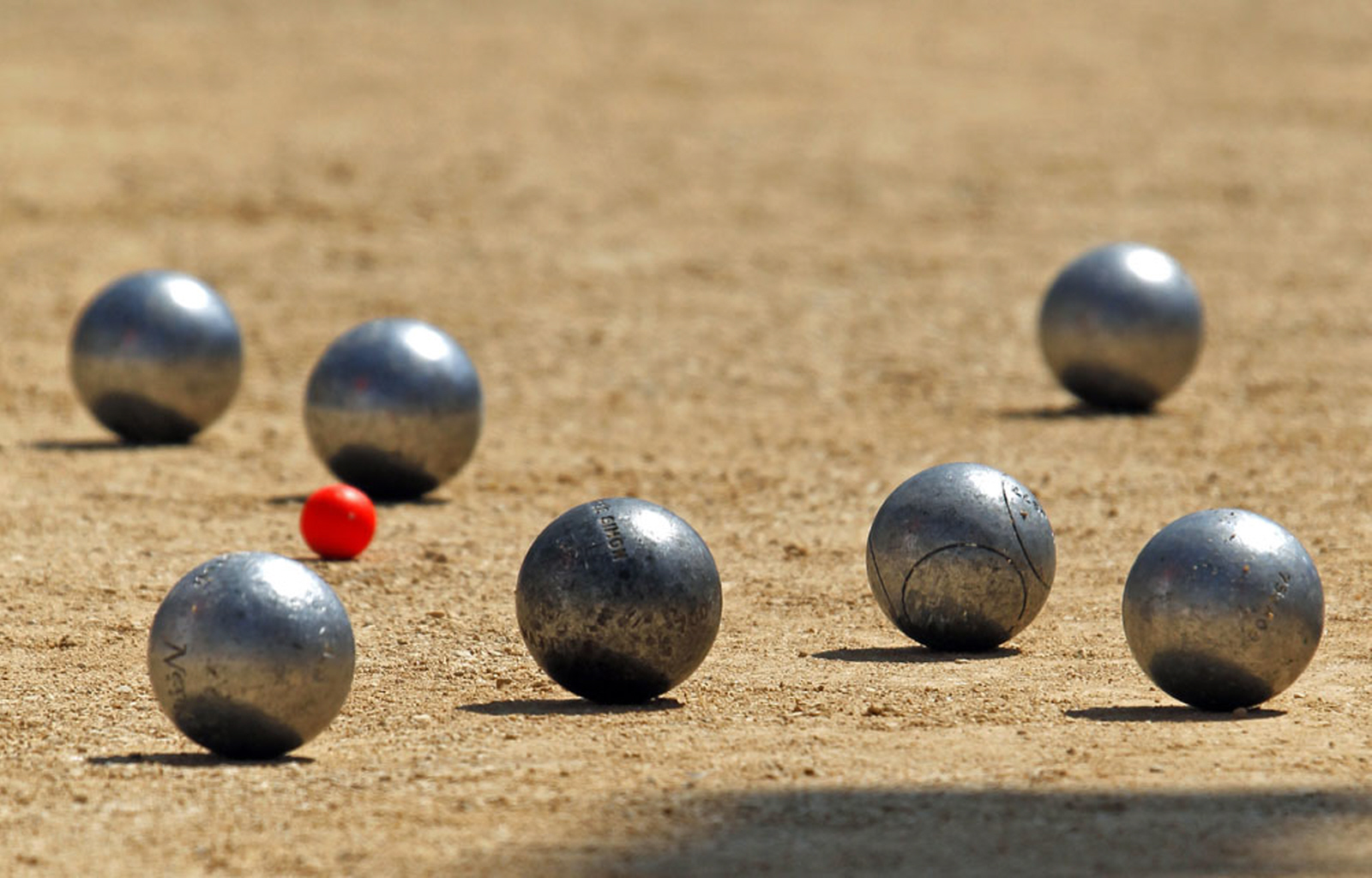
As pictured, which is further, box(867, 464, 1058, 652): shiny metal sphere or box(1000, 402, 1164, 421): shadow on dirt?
box(1000, 402, 1164, 421): shadow on dirt

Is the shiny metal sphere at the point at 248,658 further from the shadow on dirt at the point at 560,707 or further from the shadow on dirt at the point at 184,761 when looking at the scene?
the shadow on dirt at the point at 560,707

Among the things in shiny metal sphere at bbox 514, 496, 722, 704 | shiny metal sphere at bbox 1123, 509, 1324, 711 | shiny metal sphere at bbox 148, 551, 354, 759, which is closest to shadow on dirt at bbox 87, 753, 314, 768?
shiny metal sphere at bbox 148, 551, 354, 759

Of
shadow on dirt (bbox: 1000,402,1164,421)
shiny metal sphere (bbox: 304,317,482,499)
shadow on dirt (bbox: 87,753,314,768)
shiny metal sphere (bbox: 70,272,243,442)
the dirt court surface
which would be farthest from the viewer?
shadow on dirt (bbox: 1000,402,1164,421)

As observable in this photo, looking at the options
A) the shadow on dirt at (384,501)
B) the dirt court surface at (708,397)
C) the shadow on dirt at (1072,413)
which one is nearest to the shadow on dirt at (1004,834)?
the dirt court surface at (708,397)

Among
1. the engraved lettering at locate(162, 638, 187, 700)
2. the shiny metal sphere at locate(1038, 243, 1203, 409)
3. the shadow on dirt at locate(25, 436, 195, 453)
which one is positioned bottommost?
the shadow on dirt at locate(25, 436, 195, 453)

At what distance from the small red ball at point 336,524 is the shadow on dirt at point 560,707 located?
12.6 feet

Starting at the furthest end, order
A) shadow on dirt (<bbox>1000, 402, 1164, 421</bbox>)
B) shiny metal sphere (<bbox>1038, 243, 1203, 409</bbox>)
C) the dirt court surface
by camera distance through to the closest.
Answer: shadow on dirt (<bbox>1000, 402, 1164, 421</bbox>), shiny metal sphere (<bbox>1038, 243, 1203, 409</bbox>), the dirt court surface

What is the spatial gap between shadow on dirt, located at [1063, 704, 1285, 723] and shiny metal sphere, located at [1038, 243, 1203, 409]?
9.30 m

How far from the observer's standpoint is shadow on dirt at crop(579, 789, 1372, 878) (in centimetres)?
684

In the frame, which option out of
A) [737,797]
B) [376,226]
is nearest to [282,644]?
[737,797]

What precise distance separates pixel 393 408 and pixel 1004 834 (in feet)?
28.3

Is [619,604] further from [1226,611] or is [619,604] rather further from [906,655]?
[1226,611]

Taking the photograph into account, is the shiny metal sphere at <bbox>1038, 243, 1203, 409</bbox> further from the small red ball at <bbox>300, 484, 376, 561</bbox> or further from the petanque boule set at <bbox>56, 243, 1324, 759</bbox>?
the small red ball at <bbox>300, 484, 376, 561</bbox>

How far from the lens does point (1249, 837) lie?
23.4 ft
